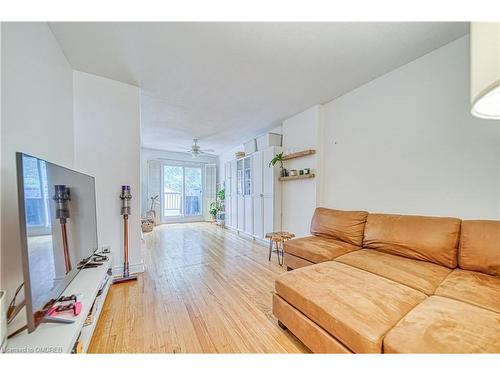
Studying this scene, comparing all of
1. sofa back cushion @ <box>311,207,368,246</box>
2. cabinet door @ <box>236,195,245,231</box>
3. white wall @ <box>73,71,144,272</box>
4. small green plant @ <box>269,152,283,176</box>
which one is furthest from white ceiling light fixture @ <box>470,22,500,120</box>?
cabinet door @ <box>236,195,245,231</box>

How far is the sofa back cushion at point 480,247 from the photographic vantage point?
4.59ft

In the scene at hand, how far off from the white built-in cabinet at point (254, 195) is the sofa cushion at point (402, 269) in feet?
6.58

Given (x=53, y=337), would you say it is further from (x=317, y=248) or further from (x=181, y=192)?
(x=181, y=192)

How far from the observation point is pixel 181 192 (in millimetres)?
7043

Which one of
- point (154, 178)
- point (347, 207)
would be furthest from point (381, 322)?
point (154, 178)

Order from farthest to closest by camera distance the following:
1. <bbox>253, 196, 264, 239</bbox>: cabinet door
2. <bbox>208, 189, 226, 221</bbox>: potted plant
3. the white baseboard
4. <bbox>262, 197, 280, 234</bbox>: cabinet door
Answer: <bbox>208, 189, 226, 221</bbox>: potted plant, <bbox>253, 196, 264, 239</bbox>: cabinet door, <bbox>262, 197, 280, 234</bbox>: cabinet door, the white baseboard

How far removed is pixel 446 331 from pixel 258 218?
11.1ft

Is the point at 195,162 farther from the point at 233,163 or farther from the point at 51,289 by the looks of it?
the point at 51,289

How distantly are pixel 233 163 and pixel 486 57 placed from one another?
4988mm

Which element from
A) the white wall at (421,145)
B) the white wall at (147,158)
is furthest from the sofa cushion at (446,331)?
the white wall at (147,158)

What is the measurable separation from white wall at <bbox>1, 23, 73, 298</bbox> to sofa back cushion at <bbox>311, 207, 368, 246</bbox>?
2.73 meters

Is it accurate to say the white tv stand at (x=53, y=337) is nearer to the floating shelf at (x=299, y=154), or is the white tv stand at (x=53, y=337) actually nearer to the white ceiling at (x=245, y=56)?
the white ceiling at (x=245, y=56)

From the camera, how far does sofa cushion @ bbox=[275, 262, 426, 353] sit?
0.97 metres

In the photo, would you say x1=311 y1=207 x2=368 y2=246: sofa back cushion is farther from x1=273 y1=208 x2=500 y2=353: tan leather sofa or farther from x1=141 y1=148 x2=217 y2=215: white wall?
x1=141 y1=148 x2=217 y2=215: white wall
